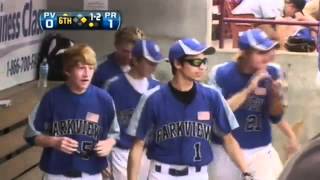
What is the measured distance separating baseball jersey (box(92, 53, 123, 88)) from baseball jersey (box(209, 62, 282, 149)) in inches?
21.5

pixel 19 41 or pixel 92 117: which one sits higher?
pixel 19 41

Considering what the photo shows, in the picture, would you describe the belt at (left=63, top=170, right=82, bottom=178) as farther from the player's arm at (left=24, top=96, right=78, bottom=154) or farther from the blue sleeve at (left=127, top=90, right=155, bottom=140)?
the blue sleeve at (left=127, top=90, right=155, bottom=140)

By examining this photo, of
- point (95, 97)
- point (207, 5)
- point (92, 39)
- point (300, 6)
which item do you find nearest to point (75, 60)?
point (95, 97)

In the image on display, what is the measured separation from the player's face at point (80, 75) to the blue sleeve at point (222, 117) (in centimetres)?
62

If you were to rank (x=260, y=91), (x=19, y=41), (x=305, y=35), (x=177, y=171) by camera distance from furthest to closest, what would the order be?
(x=19, y=41), (x=305, y=35), (x=260, y=91), (x=177, y=171)

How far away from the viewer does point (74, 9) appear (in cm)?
398

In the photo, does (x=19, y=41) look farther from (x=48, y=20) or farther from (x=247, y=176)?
(x=247, y=176)

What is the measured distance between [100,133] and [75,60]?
38 centimetres

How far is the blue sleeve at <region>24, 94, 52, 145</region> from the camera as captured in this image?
3338mm

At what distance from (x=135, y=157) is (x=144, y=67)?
564 millimetres

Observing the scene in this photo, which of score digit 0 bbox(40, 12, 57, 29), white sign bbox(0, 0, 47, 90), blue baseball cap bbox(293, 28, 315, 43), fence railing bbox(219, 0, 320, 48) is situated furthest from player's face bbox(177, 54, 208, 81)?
white sign bbox(0, 0, 47, 90)

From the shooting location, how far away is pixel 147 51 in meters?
3.80

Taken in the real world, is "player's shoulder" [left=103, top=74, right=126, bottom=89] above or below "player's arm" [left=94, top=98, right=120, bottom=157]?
above

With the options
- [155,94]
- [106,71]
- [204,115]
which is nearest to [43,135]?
[155,94]
